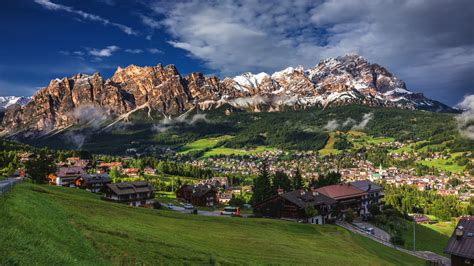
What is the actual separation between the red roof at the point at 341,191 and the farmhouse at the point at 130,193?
172 ft

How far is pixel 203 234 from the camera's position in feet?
151

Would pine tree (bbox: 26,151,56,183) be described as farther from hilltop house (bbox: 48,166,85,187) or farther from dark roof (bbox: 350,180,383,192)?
dark roof (bbox: 350,180,383,192)

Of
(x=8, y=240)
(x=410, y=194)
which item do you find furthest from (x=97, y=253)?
(x=410, y=194)

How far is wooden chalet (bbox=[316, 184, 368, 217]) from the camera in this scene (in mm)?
104188

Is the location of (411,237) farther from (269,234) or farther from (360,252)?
(269,234)

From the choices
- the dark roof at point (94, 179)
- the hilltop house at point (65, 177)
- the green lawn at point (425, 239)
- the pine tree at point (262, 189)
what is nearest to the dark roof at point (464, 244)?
the green lawn at point (425, 239)

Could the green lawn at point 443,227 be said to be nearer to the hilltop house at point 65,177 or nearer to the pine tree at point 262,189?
the pine tree at point 262,189

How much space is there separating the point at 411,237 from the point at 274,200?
36.7m

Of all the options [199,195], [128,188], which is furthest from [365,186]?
[128,188]

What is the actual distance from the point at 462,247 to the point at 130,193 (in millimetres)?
79173

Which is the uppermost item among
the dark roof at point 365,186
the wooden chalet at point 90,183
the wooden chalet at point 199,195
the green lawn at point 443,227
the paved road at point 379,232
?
the dark roof at point 365,186

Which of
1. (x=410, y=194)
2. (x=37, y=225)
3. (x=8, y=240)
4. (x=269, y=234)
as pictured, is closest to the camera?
(x=8, y=240)

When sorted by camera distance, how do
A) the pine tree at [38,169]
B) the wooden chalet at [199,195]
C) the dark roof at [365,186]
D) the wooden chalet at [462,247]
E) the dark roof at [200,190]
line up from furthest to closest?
1. the dark roof at [200,190]
2. the wooden chalet at [199,195]
3. the dark roof at [365,186]
4. the pine tree at [38,169]
5. the wooden chalet at [462,247]

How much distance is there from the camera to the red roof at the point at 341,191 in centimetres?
10561
